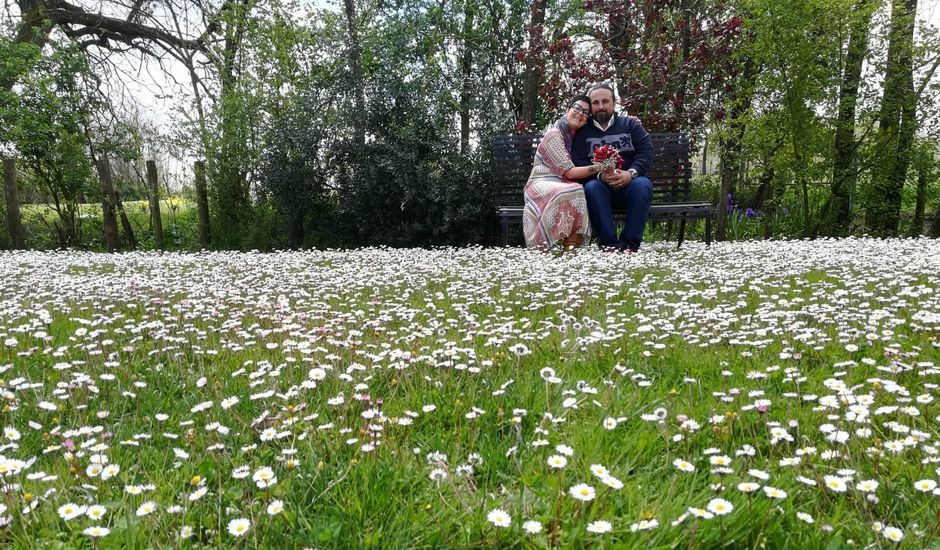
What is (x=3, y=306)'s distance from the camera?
4555 millimetres

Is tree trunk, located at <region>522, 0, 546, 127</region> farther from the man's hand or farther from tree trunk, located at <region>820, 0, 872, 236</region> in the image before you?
tree trunk, located at <region>820, 0, 872, 236</region>

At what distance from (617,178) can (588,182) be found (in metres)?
0.37

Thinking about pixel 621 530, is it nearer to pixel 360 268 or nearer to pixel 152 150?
pixel 360 268

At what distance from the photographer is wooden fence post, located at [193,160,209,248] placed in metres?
12.8

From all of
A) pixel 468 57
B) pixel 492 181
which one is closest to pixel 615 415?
pixel 492 181

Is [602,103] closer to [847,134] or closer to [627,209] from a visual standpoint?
[627,209]

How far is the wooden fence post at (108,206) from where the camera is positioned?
41.5 feet

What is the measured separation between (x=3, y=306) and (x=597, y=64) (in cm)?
1039

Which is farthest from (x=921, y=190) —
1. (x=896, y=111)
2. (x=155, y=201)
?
(x=155, y=201)

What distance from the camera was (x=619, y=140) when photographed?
848 cm

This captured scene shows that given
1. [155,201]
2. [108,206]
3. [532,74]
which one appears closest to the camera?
[108,206]

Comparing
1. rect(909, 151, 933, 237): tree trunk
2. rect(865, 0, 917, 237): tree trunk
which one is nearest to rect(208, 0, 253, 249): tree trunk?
rect(865, 0, 917, 237): tree trunk

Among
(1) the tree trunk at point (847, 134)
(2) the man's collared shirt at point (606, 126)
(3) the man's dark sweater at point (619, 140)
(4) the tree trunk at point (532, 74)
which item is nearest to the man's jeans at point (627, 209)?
(3) the man's dark sweater at point (619, 140)

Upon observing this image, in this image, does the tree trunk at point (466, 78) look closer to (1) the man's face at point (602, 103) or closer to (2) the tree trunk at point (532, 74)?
(2) the tree trunk at point (532, 74)
